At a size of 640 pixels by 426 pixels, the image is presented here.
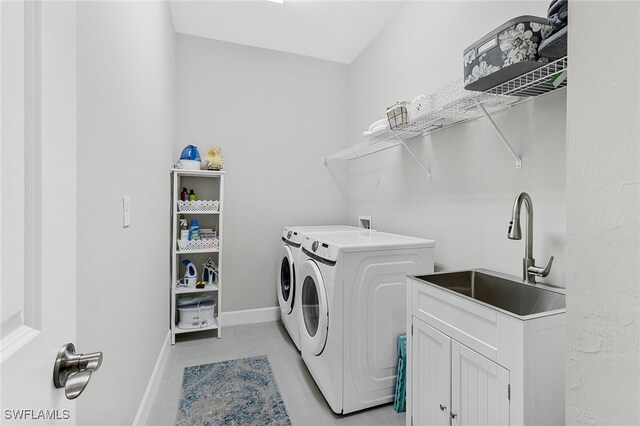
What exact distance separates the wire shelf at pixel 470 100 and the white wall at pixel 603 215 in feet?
2.34

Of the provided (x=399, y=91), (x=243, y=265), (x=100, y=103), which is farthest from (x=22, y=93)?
(x=243, y=265)

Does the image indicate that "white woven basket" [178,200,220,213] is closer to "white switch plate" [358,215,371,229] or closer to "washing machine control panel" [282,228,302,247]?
"washing machine control panel" [282,228,302,247]

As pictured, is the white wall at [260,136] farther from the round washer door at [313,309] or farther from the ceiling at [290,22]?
the round washer door at [313,309]

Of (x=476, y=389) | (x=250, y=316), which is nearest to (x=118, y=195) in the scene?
(x=476, y=389)

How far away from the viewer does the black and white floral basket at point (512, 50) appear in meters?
1.08

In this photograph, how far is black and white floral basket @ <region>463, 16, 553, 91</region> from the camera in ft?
3.53

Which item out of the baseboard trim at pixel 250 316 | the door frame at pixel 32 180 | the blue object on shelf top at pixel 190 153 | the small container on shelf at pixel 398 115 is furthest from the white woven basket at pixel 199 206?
the door frame at pixel 32 180

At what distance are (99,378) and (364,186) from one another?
8.01 ft

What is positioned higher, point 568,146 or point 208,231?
point 568,146

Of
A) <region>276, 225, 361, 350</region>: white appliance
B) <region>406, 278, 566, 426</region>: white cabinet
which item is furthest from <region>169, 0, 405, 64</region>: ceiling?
<region>406, 278, 566, 426</region>: white cabinet

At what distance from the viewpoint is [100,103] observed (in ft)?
3.35

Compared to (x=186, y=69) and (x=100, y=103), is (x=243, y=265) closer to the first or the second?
(x=186, y=69)

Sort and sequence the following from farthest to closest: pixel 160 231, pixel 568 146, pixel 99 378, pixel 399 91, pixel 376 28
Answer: pixel 376 28 < pixel 399 91 < pixel 160 231 < pixel 99 378 < pixel 568 146

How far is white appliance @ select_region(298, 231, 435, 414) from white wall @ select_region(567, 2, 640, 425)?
1.18 meters
